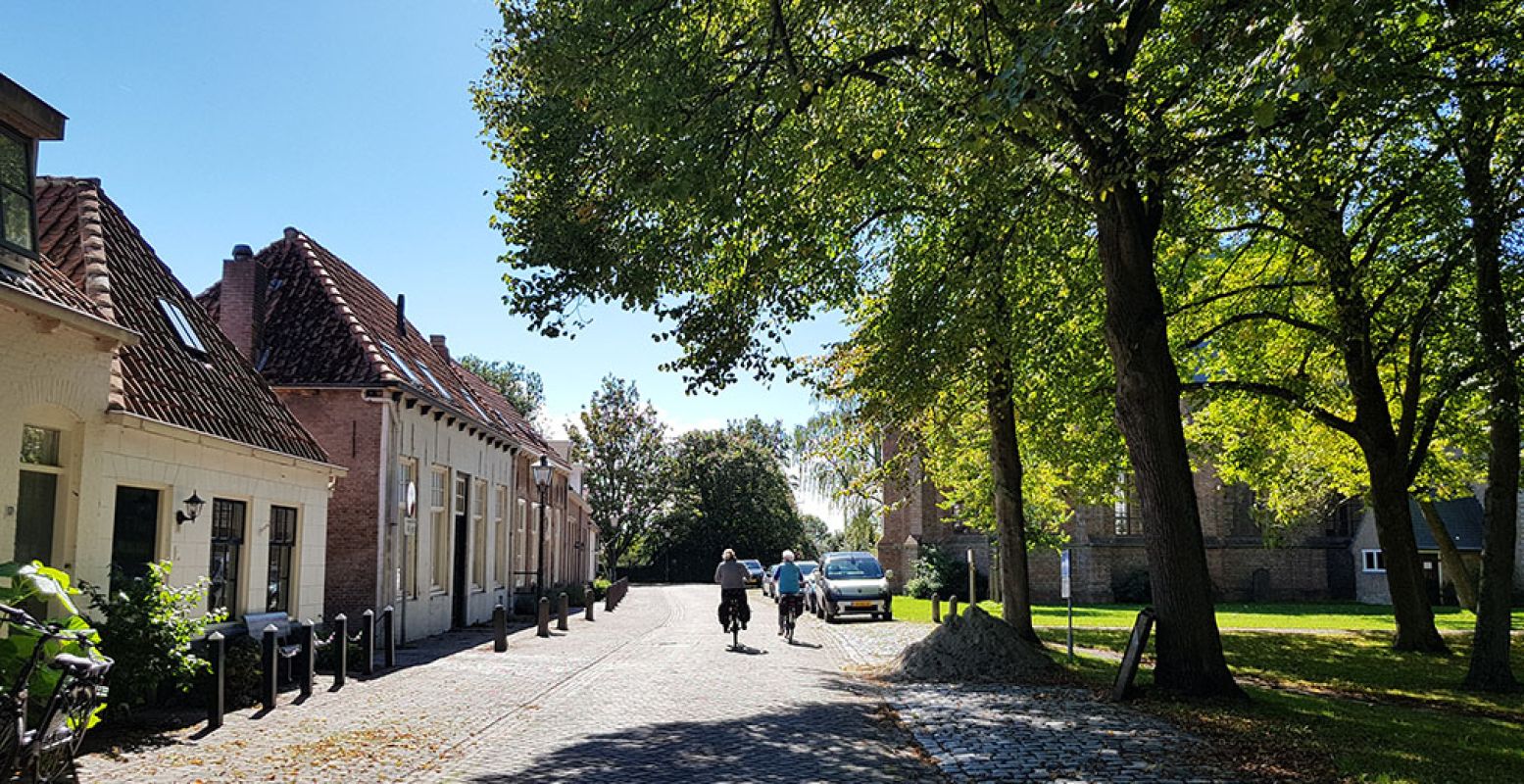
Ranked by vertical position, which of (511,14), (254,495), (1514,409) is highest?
(511,14)

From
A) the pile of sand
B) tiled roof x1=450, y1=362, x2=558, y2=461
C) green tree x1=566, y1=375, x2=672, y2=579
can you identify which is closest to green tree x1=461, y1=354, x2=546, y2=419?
green tree x1=566, y1=375, x2=672, y2=579

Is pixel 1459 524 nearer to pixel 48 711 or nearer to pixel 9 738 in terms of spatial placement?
pixel 48 711

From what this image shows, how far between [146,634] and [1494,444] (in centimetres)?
1646

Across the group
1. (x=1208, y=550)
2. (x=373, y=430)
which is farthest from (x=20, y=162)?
(x=1208, y=550)

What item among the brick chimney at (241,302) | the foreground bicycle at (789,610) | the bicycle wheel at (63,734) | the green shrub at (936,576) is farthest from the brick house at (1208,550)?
the bicycle wheel at (63,734)

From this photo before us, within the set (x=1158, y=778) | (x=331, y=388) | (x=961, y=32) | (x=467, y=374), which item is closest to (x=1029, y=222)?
(x=961, y=32)

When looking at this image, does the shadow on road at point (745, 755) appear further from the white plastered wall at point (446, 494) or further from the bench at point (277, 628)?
the white plastered wall at point (446, 494)

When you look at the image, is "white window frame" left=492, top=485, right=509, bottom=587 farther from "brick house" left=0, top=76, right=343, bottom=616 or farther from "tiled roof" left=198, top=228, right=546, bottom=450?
"brick house" left=0, top=76, right=343, bottom=616

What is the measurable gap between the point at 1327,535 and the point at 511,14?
50.7m

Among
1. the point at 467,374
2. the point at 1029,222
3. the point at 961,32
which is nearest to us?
the point at 961,32

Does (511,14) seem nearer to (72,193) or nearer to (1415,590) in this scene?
(72,193)

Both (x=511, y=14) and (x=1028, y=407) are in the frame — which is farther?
(x=1028, y=407)

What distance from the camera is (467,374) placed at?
3469 cm

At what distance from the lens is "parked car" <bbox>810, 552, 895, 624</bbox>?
2891cm
